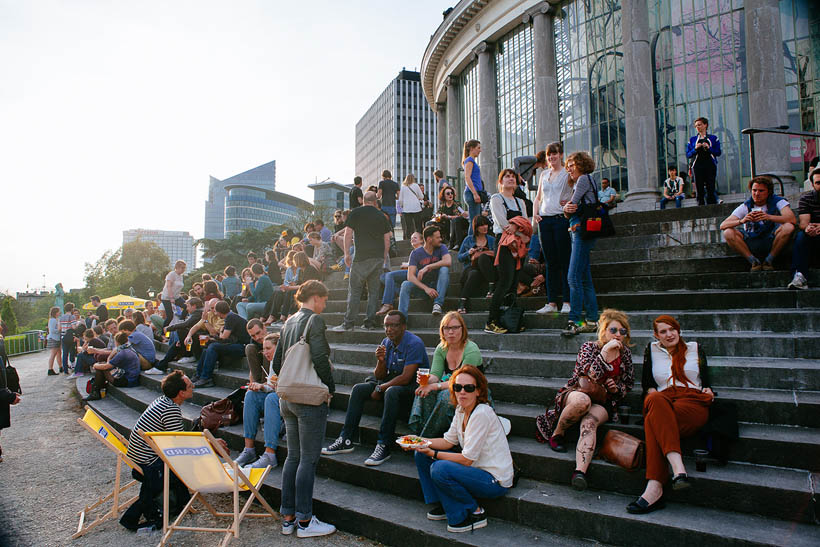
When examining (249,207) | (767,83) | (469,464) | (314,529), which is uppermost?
(249,207)

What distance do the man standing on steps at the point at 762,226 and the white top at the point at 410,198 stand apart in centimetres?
690

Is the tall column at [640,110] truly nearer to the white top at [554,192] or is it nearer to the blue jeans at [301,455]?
the white top at [554,192]

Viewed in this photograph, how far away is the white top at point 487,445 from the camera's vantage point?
12.1 ft

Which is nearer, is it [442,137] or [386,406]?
[386,406]

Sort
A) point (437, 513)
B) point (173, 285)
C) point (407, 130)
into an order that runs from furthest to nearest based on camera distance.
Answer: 1. point (407, 130)
2. point (173, 285)
3. point (437, 513)

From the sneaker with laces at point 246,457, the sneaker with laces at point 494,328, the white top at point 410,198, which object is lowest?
the sneaker with laces at point 246,457

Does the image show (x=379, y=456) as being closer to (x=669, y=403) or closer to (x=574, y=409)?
(x=574, y=409)

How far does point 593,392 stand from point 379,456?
208 cm

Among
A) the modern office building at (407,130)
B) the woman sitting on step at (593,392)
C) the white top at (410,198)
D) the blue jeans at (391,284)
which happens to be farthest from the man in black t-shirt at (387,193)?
the modern office building at (407,130)

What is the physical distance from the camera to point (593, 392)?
4.00 meters

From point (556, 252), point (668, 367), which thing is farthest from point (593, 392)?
point (556, 252)

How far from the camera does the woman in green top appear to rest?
444 cm

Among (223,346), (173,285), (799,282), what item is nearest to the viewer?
(799,282)

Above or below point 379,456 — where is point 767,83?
above
